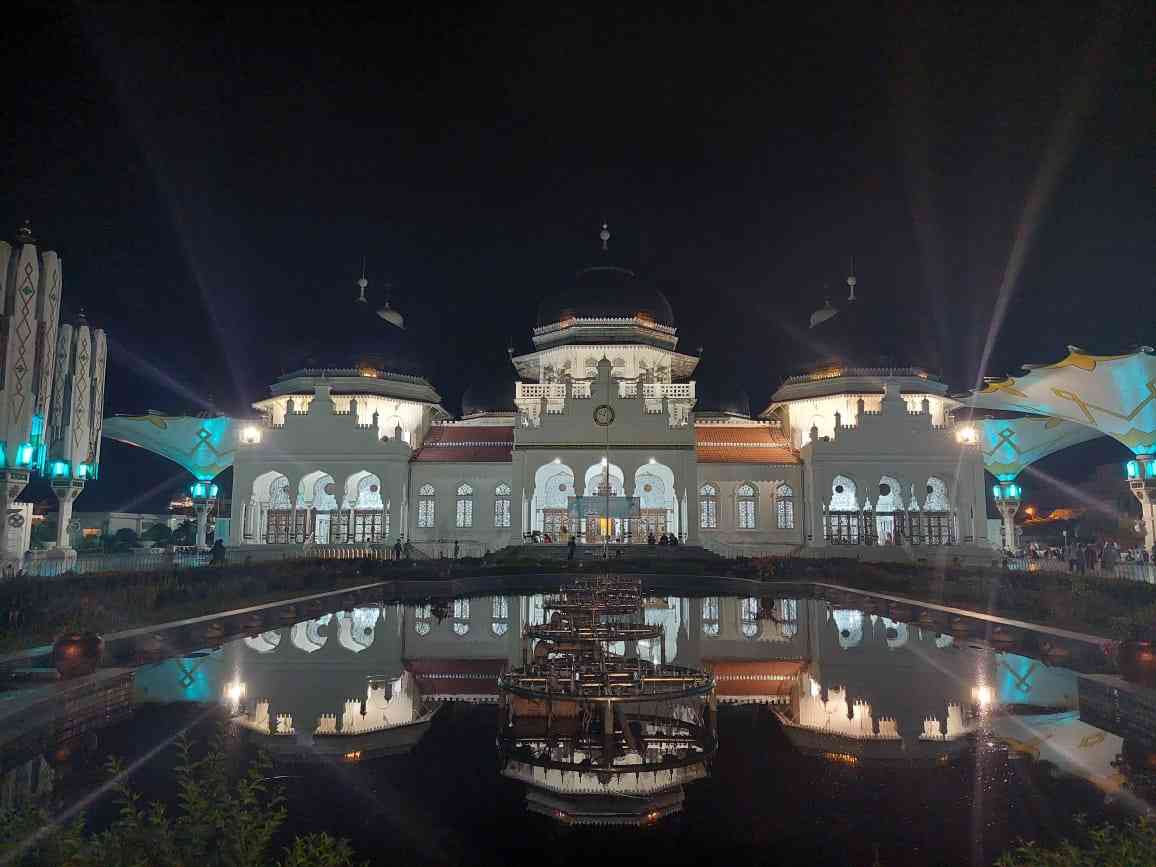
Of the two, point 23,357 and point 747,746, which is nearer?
point 747,746

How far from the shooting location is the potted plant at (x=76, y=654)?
335 inches

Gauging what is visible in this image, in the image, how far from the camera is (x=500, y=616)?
57.6ft

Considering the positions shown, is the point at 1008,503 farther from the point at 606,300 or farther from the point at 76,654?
the point at 76,654

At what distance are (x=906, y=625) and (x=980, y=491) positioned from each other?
2762 centimetres

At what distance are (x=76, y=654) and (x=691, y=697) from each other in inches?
254

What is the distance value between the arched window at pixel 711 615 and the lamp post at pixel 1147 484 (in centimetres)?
2529

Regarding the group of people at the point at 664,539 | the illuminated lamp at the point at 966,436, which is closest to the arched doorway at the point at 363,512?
the group of people at the point at 664,539

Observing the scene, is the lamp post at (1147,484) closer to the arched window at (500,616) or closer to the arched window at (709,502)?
the arched window at (709,502)

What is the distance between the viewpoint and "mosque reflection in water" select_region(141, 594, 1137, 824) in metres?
6.39

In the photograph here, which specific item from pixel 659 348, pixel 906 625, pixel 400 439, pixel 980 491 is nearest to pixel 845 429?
pixel 980 491

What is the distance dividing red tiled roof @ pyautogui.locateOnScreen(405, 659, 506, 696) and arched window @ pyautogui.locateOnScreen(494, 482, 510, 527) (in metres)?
29.3

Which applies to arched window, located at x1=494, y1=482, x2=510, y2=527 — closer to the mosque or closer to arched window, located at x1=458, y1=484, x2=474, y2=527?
the mosque

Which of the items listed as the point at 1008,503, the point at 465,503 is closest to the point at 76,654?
the point at 465,503

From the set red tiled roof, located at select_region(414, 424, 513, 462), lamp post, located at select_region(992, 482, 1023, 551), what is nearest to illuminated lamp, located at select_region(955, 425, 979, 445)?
lamp post, located at select_region(992, 482, 1023, 551)
